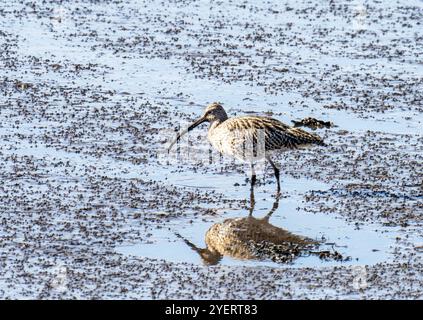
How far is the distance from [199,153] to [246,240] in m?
3.00

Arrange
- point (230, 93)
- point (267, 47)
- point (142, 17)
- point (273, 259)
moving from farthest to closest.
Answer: point (142, 17) → point (267, 47) → point (230, 93) → point (273, 259)

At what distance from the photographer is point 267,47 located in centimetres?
1967

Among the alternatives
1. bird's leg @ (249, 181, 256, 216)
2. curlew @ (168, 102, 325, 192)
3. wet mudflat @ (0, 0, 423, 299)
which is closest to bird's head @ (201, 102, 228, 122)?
curlew @ (168, 102, 325, 192)

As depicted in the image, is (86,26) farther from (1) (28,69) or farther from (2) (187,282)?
(2) (187,282)

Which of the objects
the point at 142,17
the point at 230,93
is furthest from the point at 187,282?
the point at 142,17

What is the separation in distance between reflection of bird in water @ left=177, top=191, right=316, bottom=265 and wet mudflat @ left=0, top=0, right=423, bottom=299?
0.03m

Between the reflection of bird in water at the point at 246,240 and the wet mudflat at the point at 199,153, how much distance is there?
0.03 metres

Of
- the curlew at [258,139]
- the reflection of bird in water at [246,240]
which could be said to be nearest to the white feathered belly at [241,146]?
the curlew at [258,139]

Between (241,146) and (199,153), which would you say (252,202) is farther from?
(199,153)

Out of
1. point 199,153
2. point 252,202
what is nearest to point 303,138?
point 252,202

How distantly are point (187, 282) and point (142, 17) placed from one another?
39.0 feet

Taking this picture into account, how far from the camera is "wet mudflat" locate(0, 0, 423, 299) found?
1070 centimetres

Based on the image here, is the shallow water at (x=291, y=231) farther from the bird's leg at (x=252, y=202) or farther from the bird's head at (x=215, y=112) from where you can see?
the bird's head at (x=215, y=112)

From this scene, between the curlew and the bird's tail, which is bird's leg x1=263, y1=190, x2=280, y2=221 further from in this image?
the bird's tail
